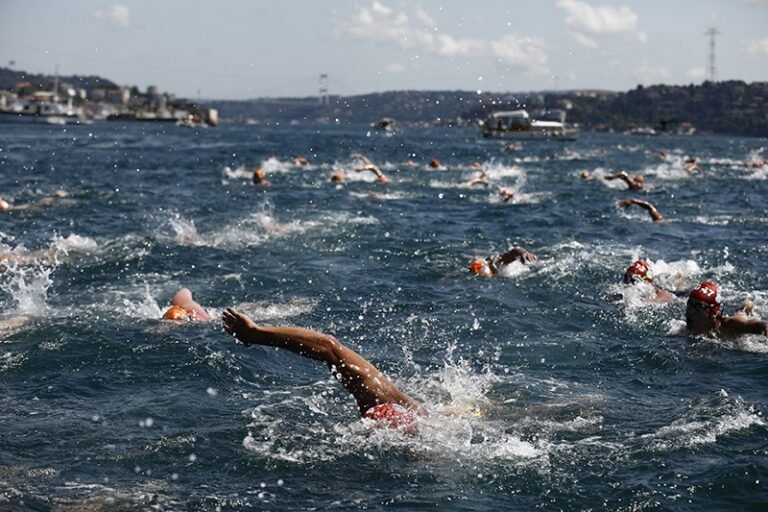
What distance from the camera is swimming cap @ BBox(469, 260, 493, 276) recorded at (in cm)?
1638

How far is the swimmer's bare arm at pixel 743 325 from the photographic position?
11.1 meters

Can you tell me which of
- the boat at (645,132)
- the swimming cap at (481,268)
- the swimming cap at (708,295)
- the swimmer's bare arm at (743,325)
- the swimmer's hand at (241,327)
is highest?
the boat at (645,132)

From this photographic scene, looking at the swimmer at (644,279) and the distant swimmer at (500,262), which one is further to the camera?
the distant swimmer at (500,262)

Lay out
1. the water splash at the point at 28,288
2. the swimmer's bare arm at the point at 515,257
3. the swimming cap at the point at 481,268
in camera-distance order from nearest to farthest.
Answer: the water splash at the point at 28,288
the swimmer's bare arm at the point at 515,257
the swimming cap at the point at 481,268

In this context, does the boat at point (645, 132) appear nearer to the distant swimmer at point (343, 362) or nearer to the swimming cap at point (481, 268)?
the swimming cap at point (481, 268)

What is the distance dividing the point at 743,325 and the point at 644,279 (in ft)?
9.95

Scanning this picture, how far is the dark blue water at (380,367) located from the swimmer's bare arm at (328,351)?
386 mm

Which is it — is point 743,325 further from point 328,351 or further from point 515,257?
point 328,351

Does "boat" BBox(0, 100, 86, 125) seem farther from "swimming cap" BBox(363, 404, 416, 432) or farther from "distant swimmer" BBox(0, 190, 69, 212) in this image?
"swimming cap" BBox(363, 404, 416, 432)

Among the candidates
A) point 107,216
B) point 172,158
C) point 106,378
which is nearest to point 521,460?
point 106,378

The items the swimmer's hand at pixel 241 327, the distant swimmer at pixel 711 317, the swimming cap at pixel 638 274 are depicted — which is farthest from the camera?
the swimming cap at pixel 638 274

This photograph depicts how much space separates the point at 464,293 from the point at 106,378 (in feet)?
22.0

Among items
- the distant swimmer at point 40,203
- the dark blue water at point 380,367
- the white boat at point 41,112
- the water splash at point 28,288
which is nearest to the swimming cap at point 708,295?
the dark blue water at point 380,367

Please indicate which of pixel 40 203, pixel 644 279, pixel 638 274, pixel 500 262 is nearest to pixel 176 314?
pixel 500 262
